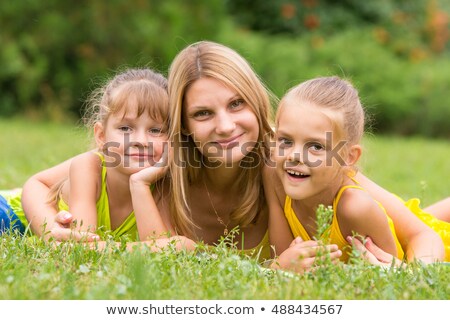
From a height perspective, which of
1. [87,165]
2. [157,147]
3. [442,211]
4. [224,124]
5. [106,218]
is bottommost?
[442,211]

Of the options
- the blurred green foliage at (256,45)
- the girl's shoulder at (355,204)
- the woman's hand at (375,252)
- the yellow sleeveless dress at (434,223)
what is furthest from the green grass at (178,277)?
the blurred green foliage at (256,45)

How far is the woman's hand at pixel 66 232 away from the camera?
361 cm

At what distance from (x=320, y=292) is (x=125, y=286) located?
2.60 feet

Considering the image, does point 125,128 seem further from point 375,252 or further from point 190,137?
point 375,252

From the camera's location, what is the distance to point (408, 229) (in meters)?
4.20

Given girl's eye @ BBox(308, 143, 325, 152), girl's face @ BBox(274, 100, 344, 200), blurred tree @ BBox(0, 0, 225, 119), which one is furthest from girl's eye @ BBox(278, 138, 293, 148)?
blurred tree @ BBox(0, 0, 225, 119)

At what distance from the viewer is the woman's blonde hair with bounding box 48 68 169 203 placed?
424 centimetres

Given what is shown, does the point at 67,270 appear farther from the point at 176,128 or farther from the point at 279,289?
the point at 176,128

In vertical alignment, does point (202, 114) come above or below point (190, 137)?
above

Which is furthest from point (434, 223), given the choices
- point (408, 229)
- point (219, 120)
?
point (219, 120)

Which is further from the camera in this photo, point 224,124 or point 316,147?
point 224,124

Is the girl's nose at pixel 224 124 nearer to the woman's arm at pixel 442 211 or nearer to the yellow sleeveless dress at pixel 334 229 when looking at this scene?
the yellow sleeveless dress at pixel 334 229

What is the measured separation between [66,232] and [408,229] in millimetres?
2005

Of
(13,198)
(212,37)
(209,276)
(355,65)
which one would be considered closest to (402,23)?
(355,65)
